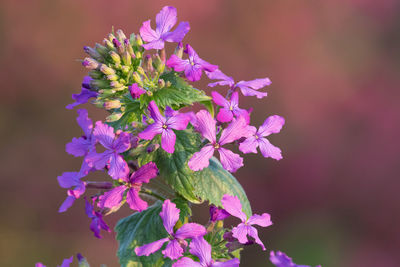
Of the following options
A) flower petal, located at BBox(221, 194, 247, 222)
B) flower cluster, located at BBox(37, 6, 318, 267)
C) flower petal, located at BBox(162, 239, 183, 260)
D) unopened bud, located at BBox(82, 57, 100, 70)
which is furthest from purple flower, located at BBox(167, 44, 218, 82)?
flower petal, located at BBox(162, 239, 183, 260)

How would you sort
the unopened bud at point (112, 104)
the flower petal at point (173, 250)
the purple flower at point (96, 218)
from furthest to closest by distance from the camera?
the purple flower at point (96, 218), the unopened bud at point (112, 104), the flower petal at point (173, 250)

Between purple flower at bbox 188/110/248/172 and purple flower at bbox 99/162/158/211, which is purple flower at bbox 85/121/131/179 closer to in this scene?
purple flower at bbox 99/162/158/211

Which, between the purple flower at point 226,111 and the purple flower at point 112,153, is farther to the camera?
the purple flower at point 226,111

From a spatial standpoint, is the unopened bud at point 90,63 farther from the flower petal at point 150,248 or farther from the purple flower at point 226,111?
the flower petal at point 150,248

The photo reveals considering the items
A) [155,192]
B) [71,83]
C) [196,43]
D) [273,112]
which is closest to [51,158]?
[71,83]

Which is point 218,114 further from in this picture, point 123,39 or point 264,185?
point 264,185

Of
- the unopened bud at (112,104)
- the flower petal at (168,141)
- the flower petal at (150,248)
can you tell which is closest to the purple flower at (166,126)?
the flower petal at (168,141)

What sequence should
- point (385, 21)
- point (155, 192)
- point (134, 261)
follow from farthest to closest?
point (385, 21) < point (155, 192) < point (134, 261)
